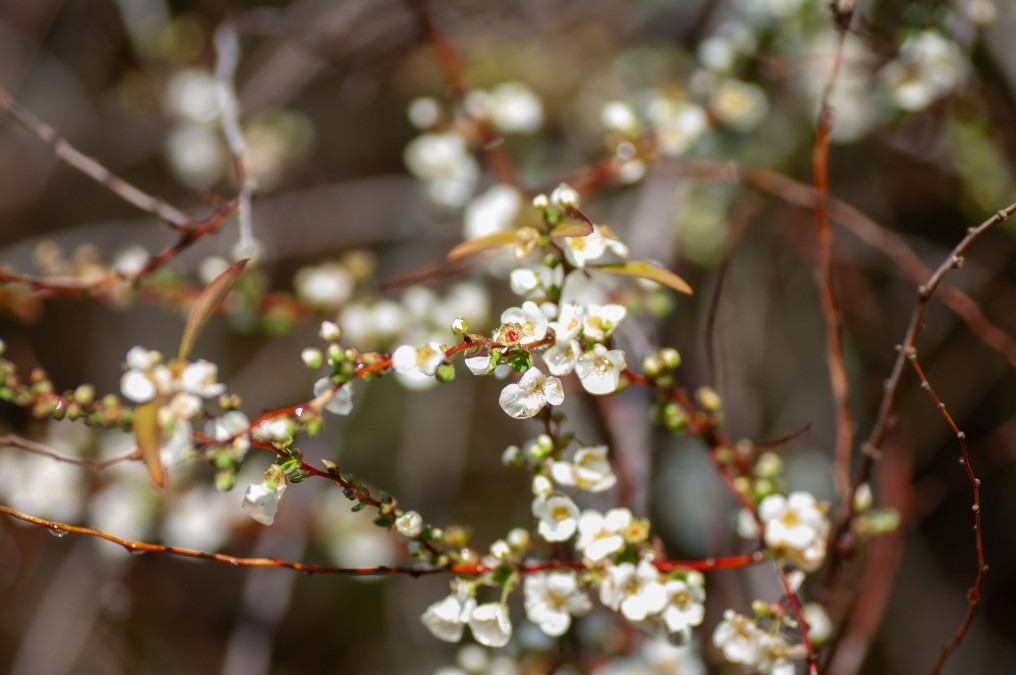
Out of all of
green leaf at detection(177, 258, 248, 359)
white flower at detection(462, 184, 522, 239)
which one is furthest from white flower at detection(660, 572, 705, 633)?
white flower at detection(462, 184, 522, 239)

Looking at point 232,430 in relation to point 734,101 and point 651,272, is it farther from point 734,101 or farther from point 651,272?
point 734,101

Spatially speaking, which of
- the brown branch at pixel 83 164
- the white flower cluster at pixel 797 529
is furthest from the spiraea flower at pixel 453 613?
the brown branch at pixel 83 164

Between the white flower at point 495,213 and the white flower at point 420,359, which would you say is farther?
the white flower at point 495,213

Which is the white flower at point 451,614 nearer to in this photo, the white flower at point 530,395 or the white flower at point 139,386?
the white flower at point 530,395

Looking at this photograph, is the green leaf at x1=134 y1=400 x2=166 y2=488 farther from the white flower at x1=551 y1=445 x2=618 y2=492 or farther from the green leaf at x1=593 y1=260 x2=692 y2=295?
the green leaf at x1=593 y1=260 x2=692 y2=295

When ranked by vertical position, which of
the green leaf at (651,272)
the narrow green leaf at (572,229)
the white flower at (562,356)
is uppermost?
the green leaf at (651,272)

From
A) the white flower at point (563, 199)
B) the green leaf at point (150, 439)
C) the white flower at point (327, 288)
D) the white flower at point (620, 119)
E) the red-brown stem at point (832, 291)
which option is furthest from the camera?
the white flower at point (327, 288)
